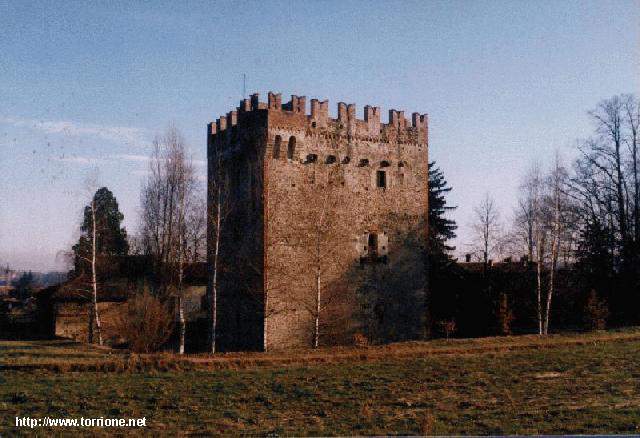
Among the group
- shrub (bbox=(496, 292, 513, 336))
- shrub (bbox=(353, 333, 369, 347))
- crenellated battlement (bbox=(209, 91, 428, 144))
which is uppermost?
crenellated battlement (bbox=(209, 91, 428, 144))

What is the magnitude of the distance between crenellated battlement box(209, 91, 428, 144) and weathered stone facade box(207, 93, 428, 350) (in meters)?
0.05

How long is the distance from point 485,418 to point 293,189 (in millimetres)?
14936

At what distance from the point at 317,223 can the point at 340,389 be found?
1132cm

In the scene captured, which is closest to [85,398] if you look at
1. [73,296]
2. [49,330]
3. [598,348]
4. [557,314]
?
[598,348]

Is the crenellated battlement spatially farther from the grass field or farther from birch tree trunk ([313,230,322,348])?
the grass field

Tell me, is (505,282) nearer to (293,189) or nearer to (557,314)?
(557,314)

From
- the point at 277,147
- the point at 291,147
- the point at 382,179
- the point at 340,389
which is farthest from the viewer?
the point at 382,179

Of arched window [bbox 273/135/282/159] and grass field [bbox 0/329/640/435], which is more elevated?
arched window [bbox 273/135/282/159]

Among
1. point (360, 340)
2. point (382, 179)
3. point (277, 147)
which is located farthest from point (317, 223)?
point (360, 340)

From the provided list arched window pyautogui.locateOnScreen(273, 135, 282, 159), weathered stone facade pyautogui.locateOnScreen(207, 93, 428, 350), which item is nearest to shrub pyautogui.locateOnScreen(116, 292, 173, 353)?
weathered stone facade pyautogui.locateOnScreen(207, 93, 428, 350)

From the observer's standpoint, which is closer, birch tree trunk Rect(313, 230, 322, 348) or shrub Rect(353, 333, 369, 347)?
birch tree trunk Rect(313, 230, 322, 348)

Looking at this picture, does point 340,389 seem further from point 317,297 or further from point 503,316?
point 503,316

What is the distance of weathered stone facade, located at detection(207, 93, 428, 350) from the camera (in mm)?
23125

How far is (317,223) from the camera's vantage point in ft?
78.5
